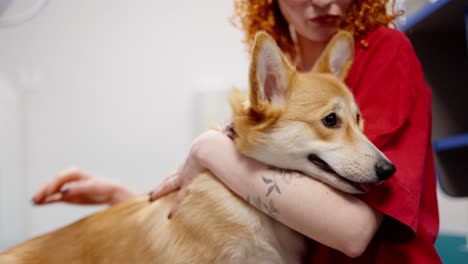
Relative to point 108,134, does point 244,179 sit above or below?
above

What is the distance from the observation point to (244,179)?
3.12 feet

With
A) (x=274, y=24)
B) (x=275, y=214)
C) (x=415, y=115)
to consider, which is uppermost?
(x=274, y=24)

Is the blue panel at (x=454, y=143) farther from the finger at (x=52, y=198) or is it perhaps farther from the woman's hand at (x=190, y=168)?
the finger at (x=52, y=198)

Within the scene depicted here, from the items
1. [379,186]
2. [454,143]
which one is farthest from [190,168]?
[454,143]

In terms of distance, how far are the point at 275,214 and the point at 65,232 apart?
1.86 ft

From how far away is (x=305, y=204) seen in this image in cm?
87

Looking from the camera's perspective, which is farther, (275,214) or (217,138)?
(217,138)

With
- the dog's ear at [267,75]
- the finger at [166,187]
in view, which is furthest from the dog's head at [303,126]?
the finger at [166,187]

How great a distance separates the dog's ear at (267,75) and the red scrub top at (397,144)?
0.20 m

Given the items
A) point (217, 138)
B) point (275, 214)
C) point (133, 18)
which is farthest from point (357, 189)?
point (133, 18)

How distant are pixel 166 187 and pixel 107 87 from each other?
1.63 metres

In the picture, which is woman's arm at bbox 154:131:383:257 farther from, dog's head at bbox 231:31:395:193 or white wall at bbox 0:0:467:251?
white wall at bbox 0:0:467:251

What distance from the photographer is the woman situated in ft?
2.78

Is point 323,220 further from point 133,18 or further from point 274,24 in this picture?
point 133,18
